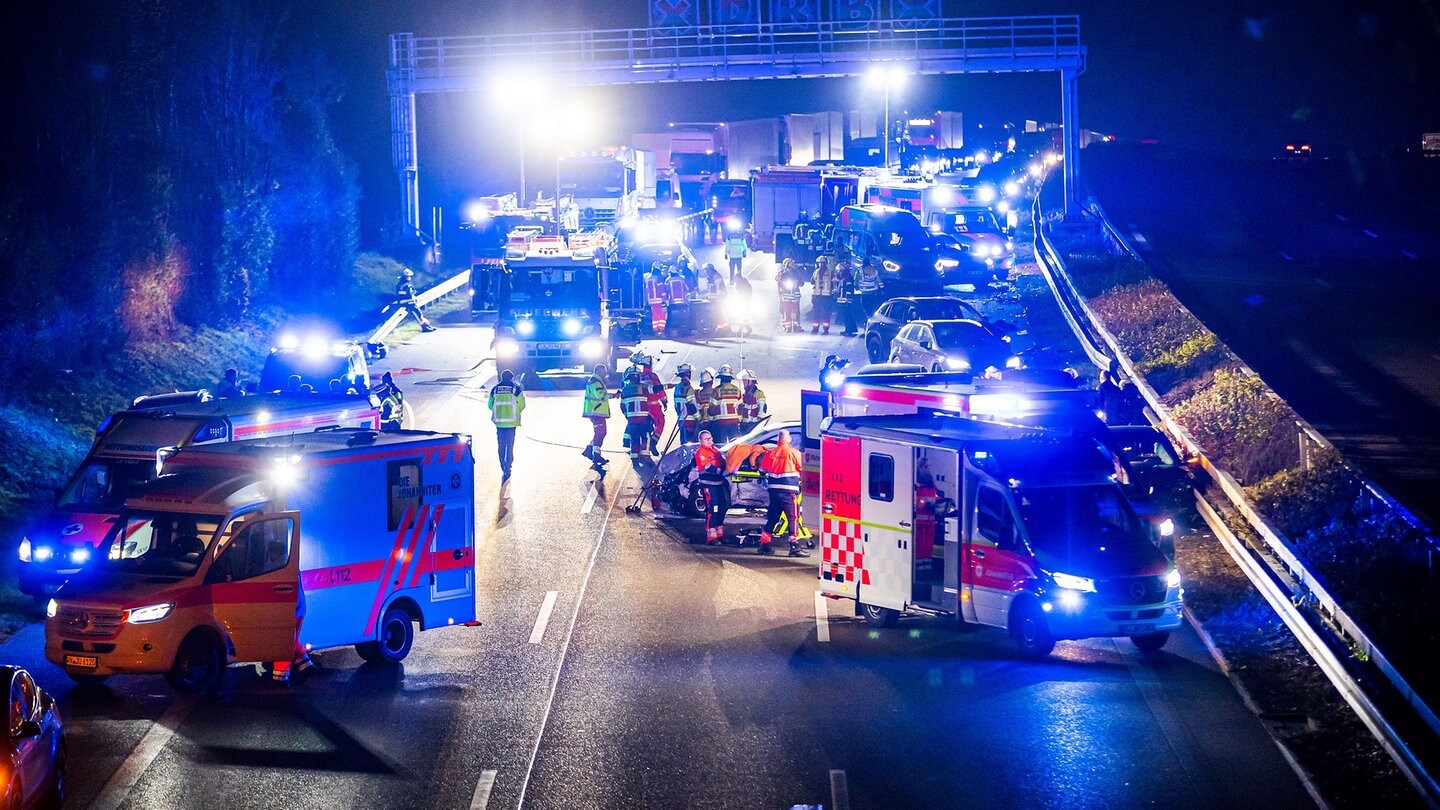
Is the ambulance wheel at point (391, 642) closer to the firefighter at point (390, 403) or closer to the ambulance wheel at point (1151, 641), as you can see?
the ambulance wheel at point (1151, 641)

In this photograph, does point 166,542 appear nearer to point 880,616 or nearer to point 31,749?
point 31,749

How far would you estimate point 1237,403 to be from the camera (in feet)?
74.9

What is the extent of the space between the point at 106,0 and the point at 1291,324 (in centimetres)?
2652

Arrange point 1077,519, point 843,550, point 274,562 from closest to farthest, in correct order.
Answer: point 274,562, point 1077,519, point 843,550

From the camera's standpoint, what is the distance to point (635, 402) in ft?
84.3

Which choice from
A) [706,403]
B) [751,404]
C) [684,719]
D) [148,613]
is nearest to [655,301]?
[751,404]

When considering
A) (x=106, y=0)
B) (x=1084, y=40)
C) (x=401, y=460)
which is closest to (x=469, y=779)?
(x=401, y=460)

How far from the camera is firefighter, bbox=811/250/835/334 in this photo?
3872 centimetres

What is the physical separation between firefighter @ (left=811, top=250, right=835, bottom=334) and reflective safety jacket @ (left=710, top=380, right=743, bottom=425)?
50.1 feet

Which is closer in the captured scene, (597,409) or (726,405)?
(726,405)

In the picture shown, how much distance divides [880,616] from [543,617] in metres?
3.56

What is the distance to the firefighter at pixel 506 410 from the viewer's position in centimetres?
2416

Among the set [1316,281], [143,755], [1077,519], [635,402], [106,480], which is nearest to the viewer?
[143,755]

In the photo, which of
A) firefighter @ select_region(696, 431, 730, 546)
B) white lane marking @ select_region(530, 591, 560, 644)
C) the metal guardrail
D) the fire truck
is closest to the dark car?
white lane marking @ select_region(530, 591, 560, 644)
